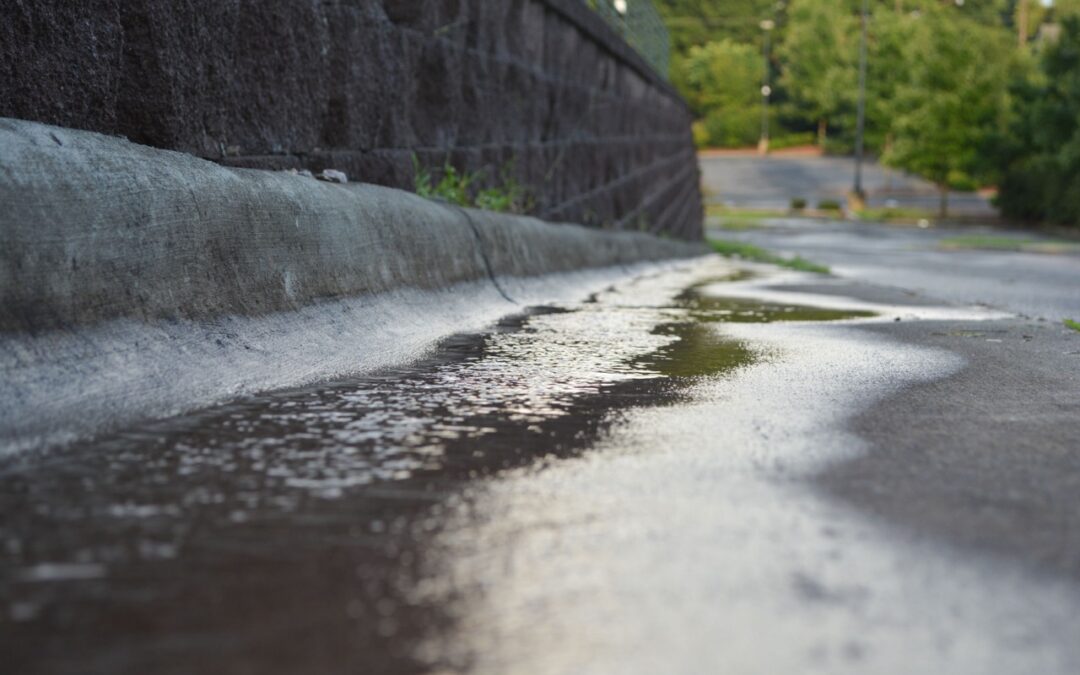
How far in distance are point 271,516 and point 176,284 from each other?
1429 millimetres

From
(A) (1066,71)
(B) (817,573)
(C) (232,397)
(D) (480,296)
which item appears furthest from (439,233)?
(A) (1066,71)

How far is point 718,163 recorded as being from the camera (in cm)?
6638

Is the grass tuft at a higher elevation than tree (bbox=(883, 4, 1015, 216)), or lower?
lower

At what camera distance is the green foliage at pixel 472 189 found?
6.03 meters

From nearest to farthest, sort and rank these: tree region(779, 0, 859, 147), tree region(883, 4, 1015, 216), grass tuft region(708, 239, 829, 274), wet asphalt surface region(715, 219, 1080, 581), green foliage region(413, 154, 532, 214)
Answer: wet asphalt surface region(715, 219, 1080, 581), green foliage region(413, 154, 532, 214), grass tuft region(708, 239, 829, 274), tree region(883, 4, 1015, 216), tree region(779, 0, 859, 147)

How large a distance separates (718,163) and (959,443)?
65.3 metres

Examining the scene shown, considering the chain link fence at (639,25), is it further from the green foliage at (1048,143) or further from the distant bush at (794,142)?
the distant bush at (794,142)

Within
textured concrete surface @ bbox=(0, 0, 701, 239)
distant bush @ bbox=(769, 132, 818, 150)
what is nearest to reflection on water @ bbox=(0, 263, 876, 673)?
textured concrete surface @ bbox=(0, 0, 701, 239)

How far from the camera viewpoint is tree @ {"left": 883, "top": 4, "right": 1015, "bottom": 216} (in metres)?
41.2

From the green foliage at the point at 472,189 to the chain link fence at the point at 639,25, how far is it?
3.41 m

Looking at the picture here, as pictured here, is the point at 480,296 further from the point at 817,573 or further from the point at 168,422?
the point at 817,573

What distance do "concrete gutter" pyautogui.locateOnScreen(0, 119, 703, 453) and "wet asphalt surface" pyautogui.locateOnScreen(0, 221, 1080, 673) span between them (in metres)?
0.19

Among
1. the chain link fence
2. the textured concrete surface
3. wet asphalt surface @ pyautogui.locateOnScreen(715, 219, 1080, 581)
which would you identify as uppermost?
the chain link fence

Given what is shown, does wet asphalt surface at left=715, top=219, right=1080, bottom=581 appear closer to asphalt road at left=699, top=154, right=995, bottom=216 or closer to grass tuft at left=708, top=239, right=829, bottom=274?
grass tuft at left=708, top=239, right=829, bottom=274
